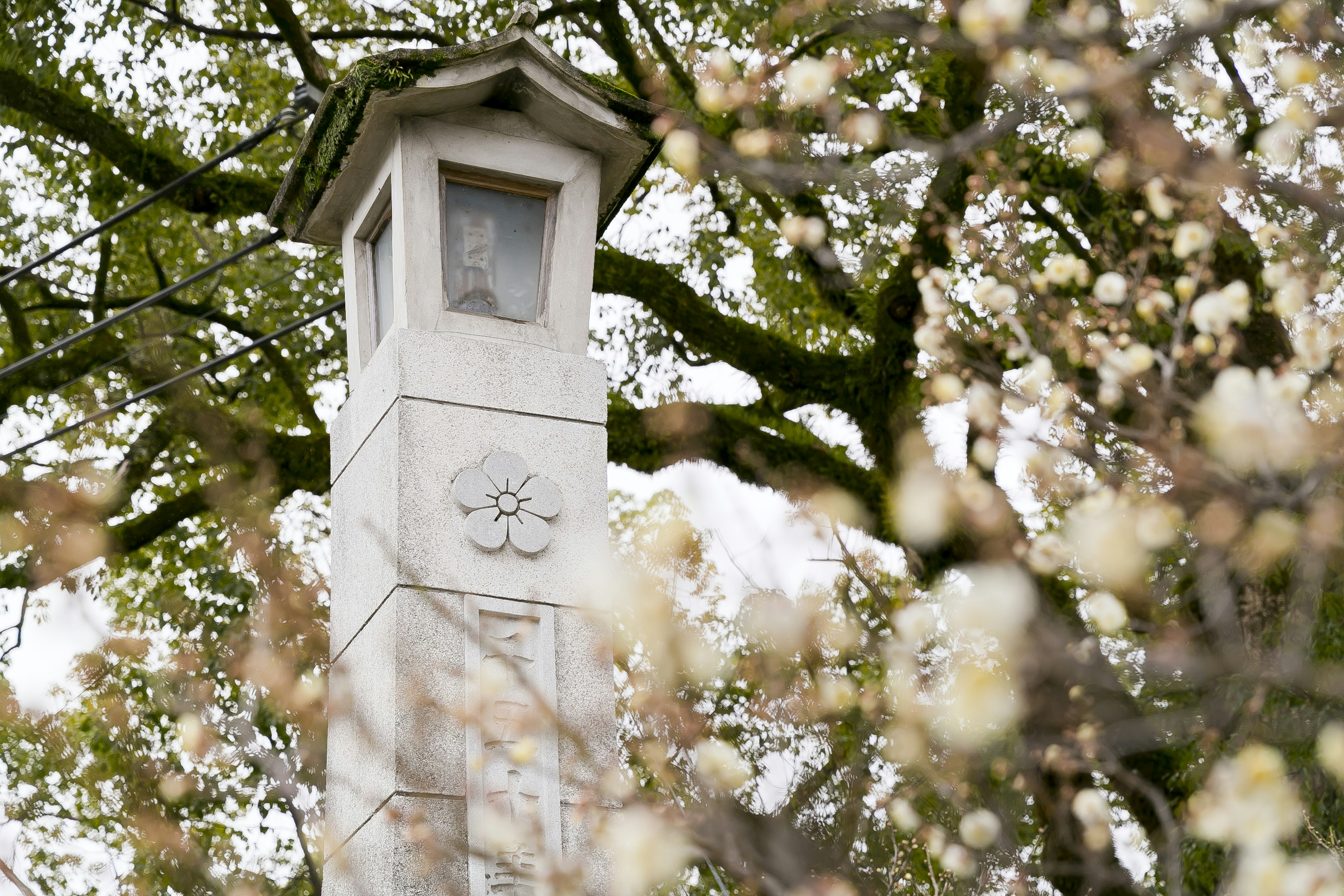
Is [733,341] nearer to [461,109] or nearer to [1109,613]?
[461,109]

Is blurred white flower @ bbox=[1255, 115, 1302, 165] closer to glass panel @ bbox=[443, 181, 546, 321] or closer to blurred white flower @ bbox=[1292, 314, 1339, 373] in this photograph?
blurred white flower @ bbox=[1292, 314, 1339, 373]

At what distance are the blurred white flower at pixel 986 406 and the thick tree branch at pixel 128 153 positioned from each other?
5080 mm

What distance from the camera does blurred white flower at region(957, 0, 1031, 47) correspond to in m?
1.88

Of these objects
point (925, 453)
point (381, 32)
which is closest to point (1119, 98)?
point (925, 453)

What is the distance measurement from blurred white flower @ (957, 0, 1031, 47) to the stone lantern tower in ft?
5.23

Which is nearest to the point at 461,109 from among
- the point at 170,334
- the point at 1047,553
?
the point at 1047,553

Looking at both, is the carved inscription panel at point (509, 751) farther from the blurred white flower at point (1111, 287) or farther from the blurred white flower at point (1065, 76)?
the blurred white flower at point (1111, 287)

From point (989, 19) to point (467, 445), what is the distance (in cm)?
186

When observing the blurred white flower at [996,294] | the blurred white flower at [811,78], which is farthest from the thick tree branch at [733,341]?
the blurred white flower at [811,78]

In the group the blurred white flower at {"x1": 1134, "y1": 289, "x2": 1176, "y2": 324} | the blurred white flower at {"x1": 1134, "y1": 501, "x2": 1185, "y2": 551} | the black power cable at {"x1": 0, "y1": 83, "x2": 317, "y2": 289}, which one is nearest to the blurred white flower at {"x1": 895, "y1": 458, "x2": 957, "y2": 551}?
the blurred white flower at {"x1": 1134, "y1": 501, "x2": 1185, "y2": 551}

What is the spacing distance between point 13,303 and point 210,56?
1.97 metres

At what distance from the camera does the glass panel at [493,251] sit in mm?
3613

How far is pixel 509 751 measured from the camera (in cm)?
315

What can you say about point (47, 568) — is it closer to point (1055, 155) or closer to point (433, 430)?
point (433, 430)
